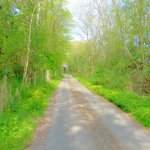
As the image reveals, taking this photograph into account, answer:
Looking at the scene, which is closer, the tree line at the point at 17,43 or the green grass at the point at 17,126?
the green grass at the point at 17,126

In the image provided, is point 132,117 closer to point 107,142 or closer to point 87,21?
point 107,142

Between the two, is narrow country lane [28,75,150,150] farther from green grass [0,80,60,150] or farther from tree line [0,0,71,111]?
tree line [0,0,71,111]

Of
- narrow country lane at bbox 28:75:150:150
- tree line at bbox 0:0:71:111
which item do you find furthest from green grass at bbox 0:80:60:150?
tree line at bbox 0:0:71:111

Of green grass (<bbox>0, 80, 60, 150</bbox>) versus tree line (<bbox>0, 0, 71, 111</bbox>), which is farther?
tree line (<bbox>0, 0, 71, 111</bbox>)

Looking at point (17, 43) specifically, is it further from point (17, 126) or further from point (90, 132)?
point (90, 132)

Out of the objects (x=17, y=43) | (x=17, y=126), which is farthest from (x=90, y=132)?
(x=17, y=43)

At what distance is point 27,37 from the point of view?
58.0 ft

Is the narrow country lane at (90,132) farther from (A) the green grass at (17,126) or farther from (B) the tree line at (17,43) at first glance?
(B) the tree line at (17,43)

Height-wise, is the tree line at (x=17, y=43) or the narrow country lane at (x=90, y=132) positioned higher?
the tree line at (x=17, y=43)

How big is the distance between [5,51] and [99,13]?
2304cm

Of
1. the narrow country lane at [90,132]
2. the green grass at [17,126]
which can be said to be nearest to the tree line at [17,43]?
the green grass at [17,126]

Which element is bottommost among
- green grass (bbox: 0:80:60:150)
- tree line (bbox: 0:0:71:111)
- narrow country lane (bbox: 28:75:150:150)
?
narrow country lane (bbox: 28:75:150:150)

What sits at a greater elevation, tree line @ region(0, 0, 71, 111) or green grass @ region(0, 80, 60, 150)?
tree line @ region(0, 0, 71, 111)

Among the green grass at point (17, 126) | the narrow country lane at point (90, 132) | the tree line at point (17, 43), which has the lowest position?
the narrow country lane at point (90, 132)
